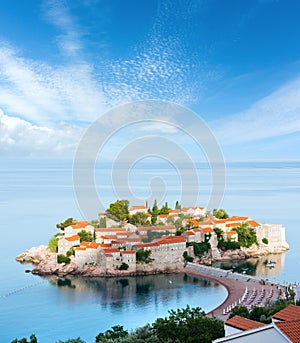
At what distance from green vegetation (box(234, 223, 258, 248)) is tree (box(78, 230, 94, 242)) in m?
7.90

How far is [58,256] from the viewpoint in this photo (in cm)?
1714

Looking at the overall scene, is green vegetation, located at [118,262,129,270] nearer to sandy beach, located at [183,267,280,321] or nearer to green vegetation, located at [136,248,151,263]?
Result: green vegetation, located at [136,248,151,263]

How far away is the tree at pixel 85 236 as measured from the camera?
60.7 feet

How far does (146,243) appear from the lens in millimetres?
17625

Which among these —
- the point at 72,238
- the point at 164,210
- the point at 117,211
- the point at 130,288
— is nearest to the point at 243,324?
the point at 130,288

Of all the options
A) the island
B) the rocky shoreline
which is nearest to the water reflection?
the rocky shoreline

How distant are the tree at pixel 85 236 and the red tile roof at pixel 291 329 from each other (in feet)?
48.7

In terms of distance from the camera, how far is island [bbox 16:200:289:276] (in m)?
16.7

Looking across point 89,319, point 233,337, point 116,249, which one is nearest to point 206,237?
point 116,249

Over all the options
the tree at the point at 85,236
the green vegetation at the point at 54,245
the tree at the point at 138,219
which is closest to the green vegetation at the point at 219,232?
the tree at the point at 138,219

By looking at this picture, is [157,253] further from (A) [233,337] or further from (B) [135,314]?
(A) [233,337]

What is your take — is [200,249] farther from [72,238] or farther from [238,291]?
[72,238]

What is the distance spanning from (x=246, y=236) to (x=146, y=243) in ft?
21.1

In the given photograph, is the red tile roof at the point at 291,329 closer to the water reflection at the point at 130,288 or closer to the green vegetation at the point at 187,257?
the water reflection at the point at 130,288
